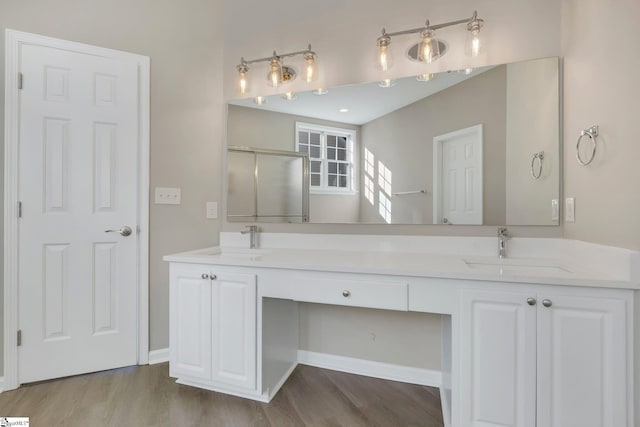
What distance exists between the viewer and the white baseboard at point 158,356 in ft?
7.26

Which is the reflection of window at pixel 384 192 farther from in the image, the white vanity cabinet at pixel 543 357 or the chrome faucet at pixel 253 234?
the chrome faucet at pixel 253 234

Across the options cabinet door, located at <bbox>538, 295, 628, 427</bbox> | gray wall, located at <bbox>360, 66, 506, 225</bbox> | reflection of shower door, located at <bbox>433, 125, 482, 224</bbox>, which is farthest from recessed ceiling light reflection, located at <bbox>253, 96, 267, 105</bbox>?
cabinet door, located at <bbox>538, 295, 628, 427</bbox>

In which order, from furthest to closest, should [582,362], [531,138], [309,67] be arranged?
1. [309,67]
2. [531,138]
3. [582,362]

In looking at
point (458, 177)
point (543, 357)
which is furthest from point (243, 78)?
point (543, 357)

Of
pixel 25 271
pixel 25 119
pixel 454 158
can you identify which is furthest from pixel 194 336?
pixel 454 158

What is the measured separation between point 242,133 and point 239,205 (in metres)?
0.54

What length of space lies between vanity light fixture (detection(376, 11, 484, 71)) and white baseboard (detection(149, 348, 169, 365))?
97.4 inches

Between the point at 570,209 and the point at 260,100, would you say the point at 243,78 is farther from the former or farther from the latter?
the point at 570,209

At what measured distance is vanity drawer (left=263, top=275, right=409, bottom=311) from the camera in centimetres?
145

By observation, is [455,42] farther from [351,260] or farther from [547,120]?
[351,260]

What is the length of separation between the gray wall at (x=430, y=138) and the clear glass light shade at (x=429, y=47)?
0.72ft

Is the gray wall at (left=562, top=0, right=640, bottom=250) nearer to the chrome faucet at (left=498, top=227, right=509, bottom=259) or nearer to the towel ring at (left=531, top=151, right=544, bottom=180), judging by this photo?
the towel ring at (left=531, top=151, right=544, bottom=180)

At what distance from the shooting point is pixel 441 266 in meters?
→ 1.48

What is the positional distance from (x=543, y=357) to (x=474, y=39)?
5.41ft
